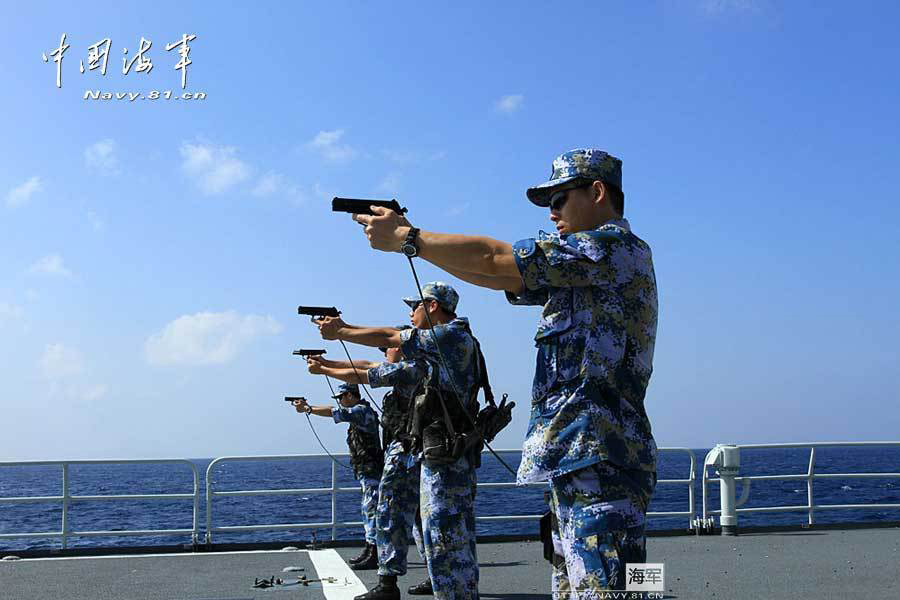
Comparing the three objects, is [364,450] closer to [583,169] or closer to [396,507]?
[396,507]

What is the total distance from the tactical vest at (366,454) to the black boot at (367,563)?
0.74m

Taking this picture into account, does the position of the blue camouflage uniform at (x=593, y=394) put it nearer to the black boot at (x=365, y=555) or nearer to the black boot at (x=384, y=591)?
the black boot at (x=384, y=591)

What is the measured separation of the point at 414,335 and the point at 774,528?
28.3 feet

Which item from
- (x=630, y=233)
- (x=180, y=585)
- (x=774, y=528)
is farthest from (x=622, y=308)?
(x=774, y=528)

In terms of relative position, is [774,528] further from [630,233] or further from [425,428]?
[630,233]

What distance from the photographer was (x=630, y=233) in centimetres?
321

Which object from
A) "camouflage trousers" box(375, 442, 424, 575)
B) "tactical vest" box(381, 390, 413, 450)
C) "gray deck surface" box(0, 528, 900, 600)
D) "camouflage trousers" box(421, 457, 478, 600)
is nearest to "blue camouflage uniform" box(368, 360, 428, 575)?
"camouflage trousers" box(375, 442, 424, 575)

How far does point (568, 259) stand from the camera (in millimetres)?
3051

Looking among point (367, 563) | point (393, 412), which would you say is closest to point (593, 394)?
point (393, 412)

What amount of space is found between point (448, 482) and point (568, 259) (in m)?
2.72

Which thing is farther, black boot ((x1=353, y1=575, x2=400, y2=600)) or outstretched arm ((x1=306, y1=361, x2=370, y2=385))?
outstretched arm ((x1=306, y1=361, x2=370, y2=385))

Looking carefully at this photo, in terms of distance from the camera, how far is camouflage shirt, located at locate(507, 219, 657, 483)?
10.1ft

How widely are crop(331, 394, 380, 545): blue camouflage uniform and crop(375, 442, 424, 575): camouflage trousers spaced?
183 centimetres

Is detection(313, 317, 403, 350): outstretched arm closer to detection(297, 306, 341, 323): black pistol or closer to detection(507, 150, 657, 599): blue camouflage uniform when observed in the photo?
detection(297, 306, 341, 323): black pistol
